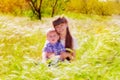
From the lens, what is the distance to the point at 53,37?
2670 mm

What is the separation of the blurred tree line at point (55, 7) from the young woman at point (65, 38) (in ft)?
0.62

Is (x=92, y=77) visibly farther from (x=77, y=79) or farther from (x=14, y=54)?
(x=14, y=54)

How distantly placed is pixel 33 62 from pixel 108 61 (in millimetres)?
470

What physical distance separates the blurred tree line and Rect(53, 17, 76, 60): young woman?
0.19 m

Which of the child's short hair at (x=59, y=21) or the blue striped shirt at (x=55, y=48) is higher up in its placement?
the child's short hair at (x=59, y=21)

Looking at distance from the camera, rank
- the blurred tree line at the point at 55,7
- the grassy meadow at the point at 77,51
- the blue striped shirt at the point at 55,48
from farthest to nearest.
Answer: the blurred tree line at the point at 55,7
the blue striped shirt at the point at 55,48
the grassy meadow at the point at 77,51

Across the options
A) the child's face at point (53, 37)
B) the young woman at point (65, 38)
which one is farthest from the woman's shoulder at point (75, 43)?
the child's face at point (53, 37)

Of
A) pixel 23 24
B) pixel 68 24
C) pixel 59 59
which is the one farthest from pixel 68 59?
pixel 23 24

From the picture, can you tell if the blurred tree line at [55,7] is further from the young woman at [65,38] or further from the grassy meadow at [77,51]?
the young woman at [65,38]

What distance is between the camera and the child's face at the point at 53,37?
2668mm

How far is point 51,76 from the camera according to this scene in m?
2.24

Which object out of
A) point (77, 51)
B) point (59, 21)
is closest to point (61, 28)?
point (59, 21)

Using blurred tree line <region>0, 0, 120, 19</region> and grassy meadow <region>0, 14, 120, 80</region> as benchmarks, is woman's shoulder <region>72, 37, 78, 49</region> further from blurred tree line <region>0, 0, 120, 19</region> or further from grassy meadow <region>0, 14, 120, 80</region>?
blurred tree line <region>0, 0, 120, 19</region>

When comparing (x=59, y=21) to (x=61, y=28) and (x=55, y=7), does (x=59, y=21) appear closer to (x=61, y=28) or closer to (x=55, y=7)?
(x=61, y=28)
